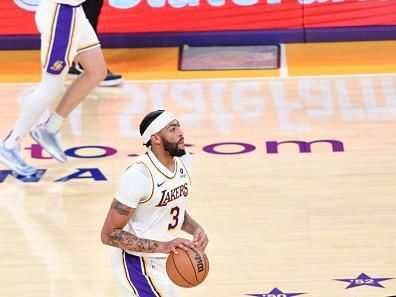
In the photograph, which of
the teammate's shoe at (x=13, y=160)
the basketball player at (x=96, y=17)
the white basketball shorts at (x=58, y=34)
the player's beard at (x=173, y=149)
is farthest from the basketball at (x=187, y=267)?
the basketball player at (x=96, y=17)

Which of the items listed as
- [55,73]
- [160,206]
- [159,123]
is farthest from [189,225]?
[55,73]

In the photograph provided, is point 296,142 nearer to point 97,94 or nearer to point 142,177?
point 97,94

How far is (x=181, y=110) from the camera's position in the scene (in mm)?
9086

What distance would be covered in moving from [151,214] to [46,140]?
2.83 m

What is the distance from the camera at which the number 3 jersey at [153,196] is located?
5.16m

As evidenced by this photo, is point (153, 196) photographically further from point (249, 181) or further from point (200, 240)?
point (249, 181)

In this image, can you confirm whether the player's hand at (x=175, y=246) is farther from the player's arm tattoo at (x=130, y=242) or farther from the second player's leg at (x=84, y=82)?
the second player's leg at (x=84, y=82)

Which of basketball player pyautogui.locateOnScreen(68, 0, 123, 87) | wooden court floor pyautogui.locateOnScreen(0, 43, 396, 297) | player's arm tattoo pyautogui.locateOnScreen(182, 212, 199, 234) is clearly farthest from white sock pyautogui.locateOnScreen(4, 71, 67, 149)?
player's arm tattoo pyautogui.locateOnScreen(182, 212, 199, 234)

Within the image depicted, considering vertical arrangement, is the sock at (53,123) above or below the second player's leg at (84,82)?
below

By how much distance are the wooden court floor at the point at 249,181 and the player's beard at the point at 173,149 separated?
50.6 inches

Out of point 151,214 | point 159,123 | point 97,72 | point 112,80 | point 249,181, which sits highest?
point 112,80

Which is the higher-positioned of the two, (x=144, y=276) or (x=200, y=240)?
(x=200, y=240)

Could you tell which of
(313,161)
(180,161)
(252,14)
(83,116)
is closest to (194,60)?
(252,14)

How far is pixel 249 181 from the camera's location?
7805 millimetres
